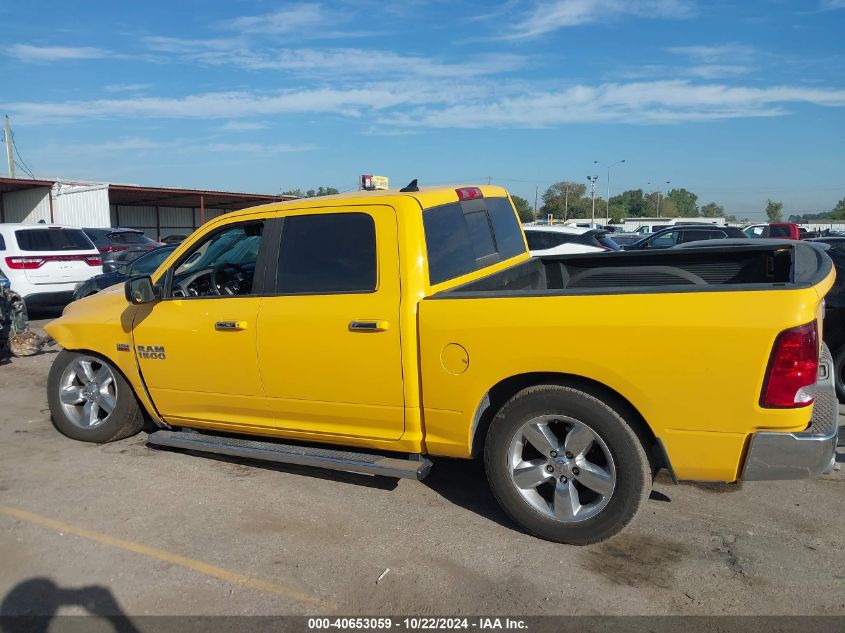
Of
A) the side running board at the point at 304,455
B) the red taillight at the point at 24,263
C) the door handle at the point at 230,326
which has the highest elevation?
the red taillight at the point at 24,263

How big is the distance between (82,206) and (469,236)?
2912 cm

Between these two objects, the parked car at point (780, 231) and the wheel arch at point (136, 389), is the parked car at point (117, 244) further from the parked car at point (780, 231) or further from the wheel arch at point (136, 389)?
the parked car at point (780, 231)

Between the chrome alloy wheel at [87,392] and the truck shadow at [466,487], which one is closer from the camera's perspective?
the truck shadow at [466,487]

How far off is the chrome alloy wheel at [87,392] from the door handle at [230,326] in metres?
1.34

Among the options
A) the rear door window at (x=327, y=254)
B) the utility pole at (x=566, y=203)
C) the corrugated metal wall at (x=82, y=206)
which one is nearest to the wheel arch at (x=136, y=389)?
the rear door window at (x=327, y=254)

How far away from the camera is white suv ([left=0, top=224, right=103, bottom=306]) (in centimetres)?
1161

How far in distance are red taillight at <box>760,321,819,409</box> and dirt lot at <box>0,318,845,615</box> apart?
0.93m

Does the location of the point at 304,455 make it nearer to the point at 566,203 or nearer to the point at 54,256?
the point at 54,256

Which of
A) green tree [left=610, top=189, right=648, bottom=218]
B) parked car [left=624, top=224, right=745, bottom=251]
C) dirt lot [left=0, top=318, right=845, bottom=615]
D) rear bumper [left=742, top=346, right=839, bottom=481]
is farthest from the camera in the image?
green tree [left=610, top=189, right=648, bottom=218]

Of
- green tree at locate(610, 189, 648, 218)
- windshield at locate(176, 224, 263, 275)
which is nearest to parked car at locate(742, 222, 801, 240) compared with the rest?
windshield at locate(176, 224, 263, 275)

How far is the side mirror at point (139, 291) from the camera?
15.3ft

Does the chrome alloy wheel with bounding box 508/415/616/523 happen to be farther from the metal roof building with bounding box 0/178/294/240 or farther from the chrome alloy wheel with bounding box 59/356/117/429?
the metal roof building with bounding box 0/178/294/240

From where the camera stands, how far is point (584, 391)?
139 inches

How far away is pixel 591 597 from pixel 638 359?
1.14m
